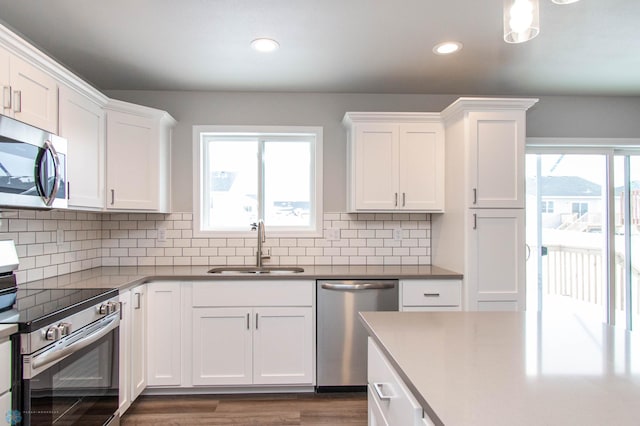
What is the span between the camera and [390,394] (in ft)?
3.51

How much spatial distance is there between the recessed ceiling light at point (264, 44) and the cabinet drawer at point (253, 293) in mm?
1592

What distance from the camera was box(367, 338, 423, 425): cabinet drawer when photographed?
2.91 ft

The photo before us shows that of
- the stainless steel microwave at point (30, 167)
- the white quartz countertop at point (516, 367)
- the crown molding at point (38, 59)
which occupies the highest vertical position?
the crown molding at point (38, 59)

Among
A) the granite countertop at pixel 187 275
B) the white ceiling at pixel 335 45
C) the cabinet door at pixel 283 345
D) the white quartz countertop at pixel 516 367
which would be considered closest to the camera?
the white quartz countertop at pixel 516 367

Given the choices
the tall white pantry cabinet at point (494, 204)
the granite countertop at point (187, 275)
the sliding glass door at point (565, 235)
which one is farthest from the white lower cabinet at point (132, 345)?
the sliding glass door at point (565, 235)

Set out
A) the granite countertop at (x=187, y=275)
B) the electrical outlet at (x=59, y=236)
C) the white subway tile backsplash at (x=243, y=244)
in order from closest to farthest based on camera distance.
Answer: the granite countertop at (x=187, y=275)
the electrical outlet at (x=59, y=236)
the white subway tile backsplash at (x=243, y=244)

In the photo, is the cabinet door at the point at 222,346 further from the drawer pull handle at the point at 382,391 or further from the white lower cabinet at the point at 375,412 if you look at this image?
the drawer pull handle at the point at 382,391

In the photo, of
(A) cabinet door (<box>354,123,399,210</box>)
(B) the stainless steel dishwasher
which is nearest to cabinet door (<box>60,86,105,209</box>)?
(B) the stainless steel dishwasher

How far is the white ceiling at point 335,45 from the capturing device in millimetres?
1951

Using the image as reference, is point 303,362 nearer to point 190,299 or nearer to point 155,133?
point 190,299

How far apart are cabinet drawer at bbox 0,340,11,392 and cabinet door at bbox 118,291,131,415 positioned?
0.83m

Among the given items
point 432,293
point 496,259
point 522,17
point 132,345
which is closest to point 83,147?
point 132,345

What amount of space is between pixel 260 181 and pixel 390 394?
2525 mm

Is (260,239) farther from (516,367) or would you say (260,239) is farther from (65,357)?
(516,367)
